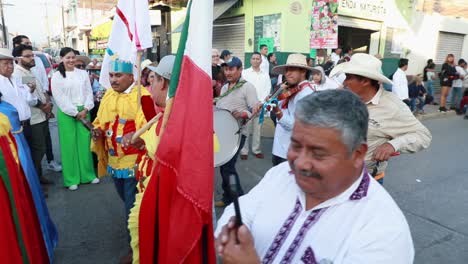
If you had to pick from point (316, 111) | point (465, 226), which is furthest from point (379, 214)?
point (465, 226)

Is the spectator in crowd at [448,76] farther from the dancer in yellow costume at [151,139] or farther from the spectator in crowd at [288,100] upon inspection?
the dancer in yellow costume at [151,139]

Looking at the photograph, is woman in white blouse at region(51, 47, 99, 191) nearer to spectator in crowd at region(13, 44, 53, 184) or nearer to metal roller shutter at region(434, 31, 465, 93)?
spectator in crowd at region(13, 44, 53, 184)

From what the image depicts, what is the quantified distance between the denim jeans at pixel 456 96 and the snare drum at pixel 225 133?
1205cm

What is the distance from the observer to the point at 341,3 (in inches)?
470

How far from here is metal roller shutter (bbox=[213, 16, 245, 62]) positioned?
12742 mm

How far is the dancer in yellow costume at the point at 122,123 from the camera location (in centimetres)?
319

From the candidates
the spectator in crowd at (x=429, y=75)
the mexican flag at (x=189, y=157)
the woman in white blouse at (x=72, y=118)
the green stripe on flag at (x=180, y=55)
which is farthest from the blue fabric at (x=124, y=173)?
the spectator in crowd at (x=429, y=75)

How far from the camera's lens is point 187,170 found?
6.44 feet

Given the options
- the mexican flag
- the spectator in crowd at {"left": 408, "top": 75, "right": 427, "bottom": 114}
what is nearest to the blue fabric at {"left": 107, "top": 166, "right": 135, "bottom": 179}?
the mexican flag

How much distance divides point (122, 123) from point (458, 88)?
43.5ft

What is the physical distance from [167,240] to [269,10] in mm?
10516

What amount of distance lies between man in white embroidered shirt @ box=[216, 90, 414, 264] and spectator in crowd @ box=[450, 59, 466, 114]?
13.6 meters

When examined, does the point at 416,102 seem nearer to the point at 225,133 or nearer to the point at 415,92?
the point at 415,92

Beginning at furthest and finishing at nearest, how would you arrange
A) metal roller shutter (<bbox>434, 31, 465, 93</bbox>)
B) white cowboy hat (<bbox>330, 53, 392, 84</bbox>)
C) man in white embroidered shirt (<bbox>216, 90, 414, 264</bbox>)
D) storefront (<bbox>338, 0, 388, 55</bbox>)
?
1. metal roller shutter (<bbox>434, 31, 465, 93</bbox>)
2. storefront (<bbox>338, 0, 388, 55</bbox>)
3. white cowboy hat (<bbox>330, 53, 392, 84</bbox>)
4. man in white embroidered shirt (<bbox>216, 90, 414, 264</bbox>)
